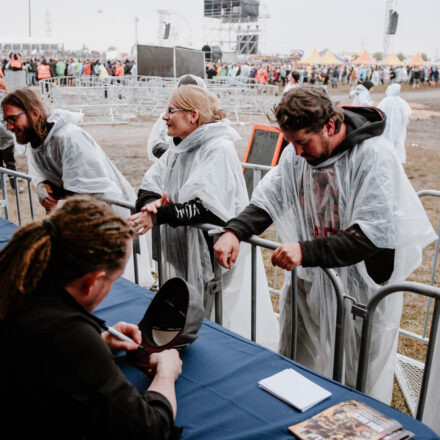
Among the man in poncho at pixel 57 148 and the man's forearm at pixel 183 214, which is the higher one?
the man in poncho at pixel 57 148

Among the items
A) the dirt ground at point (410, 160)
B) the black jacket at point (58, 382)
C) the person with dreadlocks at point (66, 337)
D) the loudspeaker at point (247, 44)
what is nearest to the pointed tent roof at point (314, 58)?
the dirt ground at point (410, 160)

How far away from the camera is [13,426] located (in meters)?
1.08

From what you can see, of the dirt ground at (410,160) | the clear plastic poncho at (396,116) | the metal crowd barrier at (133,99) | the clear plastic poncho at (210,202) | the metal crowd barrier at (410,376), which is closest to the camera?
the clear plastic poncho at (210,202)

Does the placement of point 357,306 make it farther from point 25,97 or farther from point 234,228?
point 25,97

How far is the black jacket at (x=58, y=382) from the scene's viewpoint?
1062 mm

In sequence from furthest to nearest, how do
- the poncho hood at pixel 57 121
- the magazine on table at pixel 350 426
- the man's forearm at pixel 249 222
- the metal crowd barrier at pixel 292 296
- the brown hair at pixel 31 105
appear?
the poncho hood at pixel 57 121, the brown hair at pixel 31 105, the man's forearm at pixel 249 222, the metal crowd barrier at pixel 292 296, the magazine on table at pixel 350 426

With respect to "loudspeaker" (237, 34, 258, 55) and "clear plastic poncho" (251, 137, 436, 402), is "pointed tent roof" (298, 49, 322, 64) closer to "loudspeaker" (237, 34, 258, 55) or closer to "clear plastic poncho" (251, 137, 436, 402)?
"loudspeaker" (237, 34, 258, 55)

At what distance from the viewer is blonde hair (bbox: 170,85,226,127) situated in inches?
110

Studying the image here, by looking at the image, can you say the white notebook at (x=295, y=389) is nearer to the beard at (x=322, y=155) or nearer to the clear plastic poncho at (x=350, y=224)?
the clear plastic poncho at (x=350, y=224)

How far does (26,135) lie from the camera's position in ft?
10.4

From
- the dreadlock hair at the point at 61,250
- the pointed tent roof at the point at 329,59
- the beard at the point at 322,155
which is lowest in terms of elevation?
the dreadlock hair at the point at 61,250

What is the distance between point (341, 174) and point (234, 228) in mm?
561

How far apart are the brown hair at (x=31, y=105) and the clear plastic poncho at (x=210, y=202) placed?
80cm

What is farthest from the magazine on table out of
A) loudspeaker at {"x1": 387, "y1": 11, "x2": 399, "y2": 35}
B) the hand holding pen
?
loudspeaker at {"x1": 387, "y1": 11, "x2": 399, "y2": 35}
